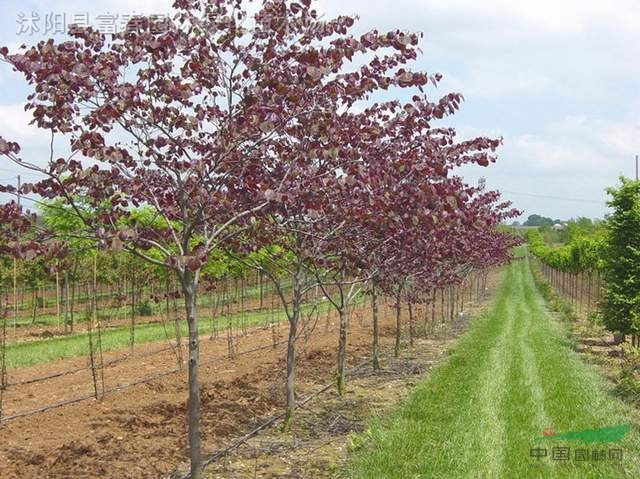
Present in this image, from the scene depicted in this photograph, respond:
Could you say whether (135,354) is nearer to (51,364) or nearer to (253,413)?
(51,364)

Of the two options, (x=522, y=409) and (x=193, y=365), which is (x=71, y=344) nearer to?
(x=522, y=409)

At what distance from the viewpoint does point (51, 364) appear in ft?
43.3

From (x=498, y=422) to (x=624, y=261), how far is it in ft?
27.7

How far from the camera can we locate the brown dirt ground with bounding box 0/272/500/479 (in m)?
6.21

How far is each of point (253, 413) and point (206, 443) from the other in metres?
1.43

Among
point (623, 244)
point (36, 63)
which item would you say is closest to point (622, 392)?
point (623, 244)

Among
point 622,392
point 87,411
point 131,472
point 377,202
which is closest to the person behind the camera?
point 377,202

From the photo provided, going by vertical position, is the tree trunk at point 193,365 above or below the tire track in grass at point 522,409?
above

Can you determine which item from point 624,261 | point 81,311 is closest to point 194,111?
point 624,261

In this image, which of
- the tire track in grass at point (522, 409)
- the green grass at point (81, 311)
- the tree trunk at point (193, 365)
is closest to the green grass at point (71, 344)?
the green grass at point (81, 311)

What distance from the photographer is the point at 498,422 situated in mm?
8094

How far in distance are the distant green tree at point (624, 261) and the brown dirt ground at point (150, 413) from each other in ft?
15.8

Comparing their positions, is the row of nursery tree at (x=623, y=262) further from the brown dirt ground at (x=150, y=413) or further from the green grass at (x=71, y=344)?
the green grass at (x=71, y=344)

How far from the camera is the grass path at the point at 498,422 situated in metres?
6.29
